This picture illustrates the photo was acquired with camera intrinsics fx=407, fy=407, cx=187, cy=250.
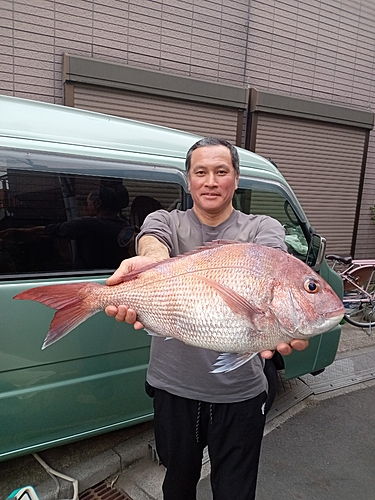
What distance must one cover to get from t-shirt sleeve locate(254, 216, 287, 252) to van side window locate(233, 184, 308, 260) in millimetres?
1274

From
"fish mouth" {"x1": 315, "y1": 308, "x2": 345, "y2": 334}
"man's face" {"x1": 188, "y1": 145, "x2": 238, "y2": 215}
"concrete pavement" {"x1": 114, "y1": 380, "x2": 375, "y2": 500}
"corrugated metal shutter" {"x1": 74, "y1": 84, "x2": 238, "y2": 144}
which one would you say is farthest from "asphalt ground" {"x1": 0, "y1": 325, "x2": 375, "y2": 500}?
"corrugated metal shutter" {"x1": 74, "y1": 84, "x2": 238, "y2": 144}

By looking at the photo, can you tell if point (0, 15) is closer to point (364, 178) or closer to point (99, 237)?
point (99, 237)

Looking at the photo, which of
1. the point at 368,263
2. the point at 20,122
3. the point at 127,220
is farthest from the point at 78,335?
the point at 368,263

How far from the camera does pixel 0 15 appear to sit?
453 centimetres

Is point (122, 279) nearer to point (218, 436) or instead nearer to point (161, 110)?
point (218, 436)

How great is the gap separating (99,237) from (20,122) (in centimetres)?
80

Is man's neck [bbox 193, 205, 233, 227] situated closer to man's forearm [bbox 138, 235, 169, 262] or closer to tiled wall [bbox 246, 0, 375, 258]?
man's forearm [bbox 138, 235, 169, 262]

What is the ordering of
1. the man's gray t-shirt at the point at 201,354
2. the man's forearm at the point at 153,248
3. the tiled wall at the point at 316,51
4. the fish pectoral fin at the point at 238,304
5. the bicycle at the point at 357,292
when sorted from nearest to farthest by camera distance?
1. the fish pectoral fin at the point at 238,304
2. the man's forearm at the point at 153,248
3. the man's gray t-shirt at the point at 201,354
4. the bicycle at the point at 357,292
5. the tiled wall at the point at 316,51

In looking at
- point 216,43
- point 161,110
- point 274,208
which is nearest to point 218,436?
point 274,208

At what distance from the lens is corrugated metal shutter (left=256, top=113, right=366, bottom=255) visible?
22.4 ft

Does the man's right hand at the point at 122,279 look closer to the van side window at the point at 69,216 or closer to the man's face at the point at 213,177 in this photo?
the man's face at the point at 213,177

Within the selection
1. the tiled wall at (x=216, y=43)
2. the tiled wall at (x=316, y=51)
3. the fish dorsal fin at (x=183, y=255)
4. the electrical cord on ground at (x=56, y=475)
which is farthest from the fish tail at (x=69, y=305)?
the tiled wall at (x=316, y=51)

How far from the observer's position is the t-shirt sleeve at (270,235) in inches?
67.3

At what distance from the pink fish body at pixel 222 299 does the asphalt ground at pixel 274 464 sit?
66.9 inches
